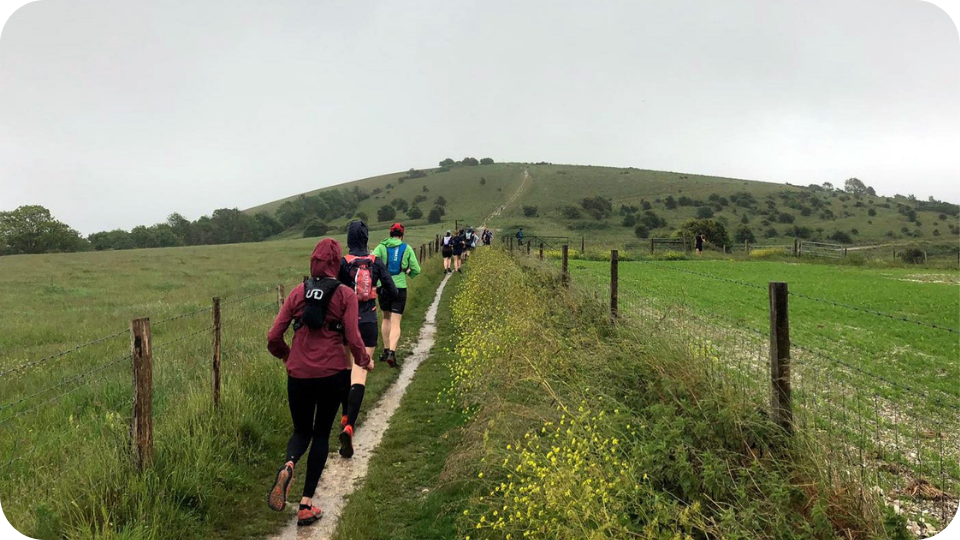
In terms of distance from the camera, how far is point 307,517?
3.77 m

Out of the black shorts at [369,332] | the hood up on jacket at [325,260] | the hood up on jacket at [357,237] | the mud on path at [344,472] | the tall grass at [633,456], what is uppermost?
the hood up on jacket at [357,237]

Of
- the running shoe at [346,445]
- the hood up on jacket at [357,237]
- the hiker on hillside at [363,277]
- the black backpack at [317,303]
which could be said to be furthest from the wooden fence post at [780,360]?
the hood up on jacket at [357,237]

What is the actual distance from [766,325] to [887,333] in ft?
8.97

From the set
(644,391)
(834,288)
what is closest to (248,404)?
(644,391)

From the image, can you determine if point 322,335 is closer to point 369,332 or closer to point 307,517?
point 307,517

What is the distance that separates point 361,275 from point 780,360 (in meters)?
4.67

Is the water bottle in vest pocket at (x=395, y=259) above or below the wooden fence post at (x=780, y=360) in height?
above

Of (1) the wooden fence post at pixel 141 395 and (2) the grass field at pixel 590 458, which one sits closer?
(2) the grass field at pixel 590 458

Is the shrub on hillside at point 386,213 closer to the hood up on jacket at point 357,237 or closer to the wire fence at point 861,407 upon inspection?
the wire fence at point 861,407

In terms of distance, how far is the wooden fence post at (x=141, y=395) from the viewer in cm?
379

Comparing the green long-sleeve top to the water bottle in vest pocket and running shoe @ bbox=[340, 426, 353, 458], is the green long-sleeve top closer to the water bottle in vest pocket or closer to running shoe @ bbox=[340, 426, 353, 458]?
the water bottle in vest pocket

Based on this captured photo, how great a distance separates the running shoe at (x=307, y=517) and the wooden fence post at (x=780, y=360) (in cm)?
355

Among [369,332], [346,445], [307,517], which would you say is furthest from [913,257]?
[307,517]

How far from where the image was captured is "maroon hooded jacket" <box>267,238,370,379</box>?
3832mm
